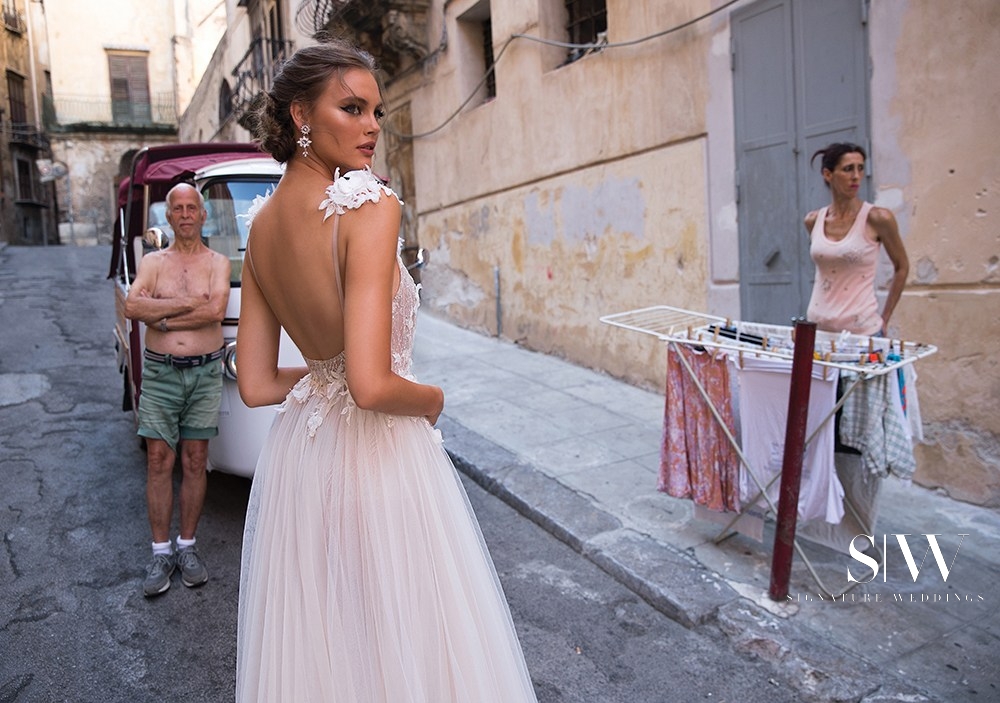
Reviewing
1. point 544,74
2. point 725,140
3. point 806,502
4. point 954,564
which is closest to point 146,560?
point 806,502

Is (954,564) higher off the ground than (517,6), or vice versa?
(517,6)

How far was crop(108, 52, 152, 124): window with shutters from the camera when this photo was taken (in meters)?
31.9

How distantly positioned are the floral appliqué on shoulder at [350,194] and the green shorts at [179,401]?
7.88ft

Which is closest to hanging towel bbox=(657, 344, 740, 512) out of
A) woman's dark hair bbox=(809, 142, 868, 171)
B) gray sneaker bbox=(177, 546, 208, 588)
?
woman's dark hair bbox=(809, 142, 868, 171)

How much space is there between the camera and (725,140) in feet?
19.3

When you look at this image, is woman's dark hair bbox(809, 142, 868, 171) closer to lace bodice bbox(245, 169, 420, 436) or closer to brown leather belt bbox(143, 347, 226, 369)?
lace bodice bbox(245, 169, 420, 436)

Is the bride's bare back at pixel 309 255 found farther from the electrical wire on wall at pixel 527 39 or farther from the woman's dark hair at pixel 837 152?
the electrical wire on wall at pixel 527 39

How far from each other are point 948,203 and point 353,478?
4.12m

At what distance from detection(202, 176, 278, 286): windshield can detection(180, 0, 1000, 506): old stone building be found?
97cm

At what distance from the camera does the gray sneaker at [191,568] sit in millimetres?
3424

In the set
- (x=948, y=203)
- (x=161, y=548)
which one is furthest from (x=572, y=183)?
(x=161, y=548)

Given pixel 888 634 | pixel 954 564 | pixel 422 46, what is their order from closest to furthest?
pixel 888 634
pixel 954 564
pixel 422 46

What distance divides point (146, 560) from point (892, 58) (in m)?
5.06

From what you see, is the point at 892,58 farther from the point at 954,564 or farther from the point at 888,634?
the point at 888,634
